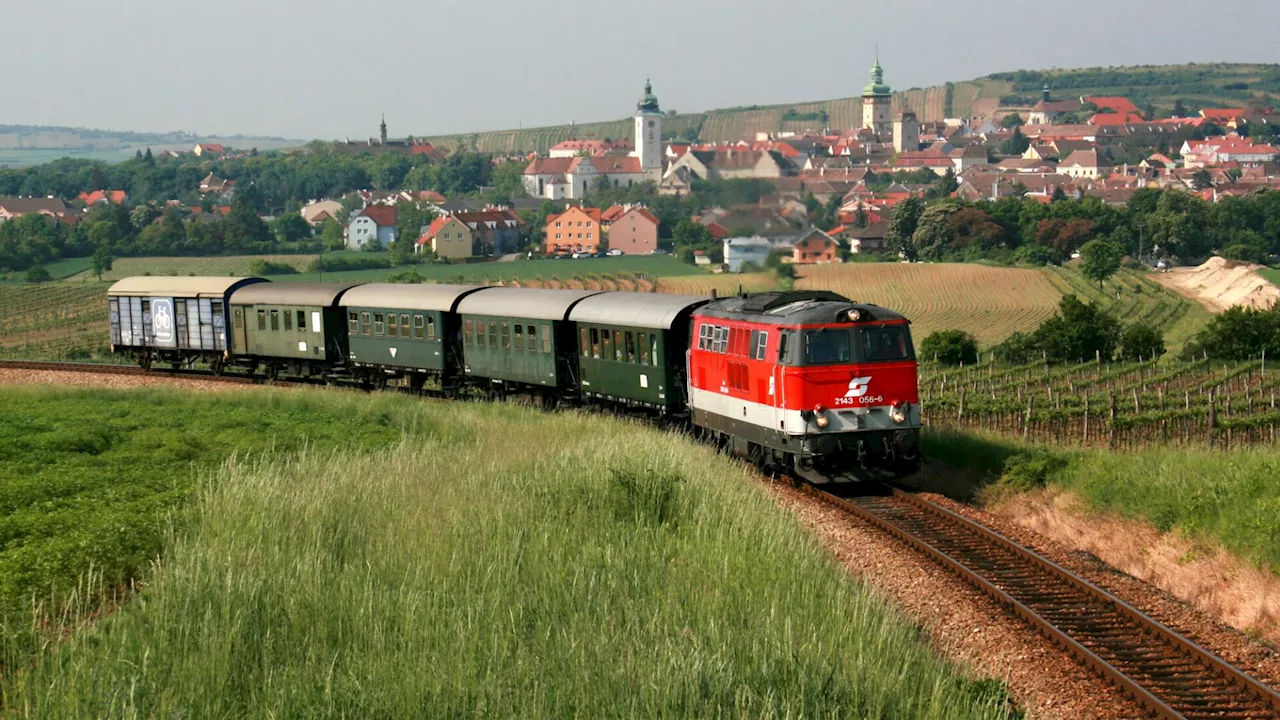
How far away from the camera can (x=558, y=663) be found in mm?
9672

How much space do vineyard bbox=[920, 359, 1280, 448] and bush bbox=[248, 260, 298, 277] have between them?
74.7 m

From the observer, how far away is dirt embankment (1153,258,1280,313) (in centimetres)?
9750

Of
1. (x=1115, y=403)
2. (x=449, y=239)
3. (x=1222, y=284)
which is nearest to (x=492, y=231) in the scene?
(x=449, y=239)

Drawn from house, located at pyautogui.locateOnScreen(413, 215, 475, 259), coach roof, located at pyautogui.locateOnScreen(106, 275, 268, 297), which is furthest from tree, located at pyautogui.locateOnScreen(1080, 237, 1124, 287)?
coach roof, located at pyautogui.locateOnScreen(106, 275, 268, 297)

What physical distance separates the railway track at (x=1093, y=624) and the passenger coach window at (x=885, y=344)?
8.78 ft

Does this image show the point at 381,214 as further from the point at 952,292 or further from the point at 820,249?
the point at 820,249

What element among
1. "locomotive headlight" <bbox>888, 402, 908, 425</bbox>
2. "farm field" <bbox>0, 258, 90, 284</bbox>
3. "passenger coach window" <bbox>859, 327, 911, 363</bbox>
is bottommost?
"farm field" <bbox>0, 258, 90, 284</bbox>

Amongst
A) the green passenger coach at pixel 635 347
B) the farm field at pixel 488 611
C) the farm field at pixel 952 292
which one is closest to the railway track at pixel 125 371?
the green passenger coach at pixel 635 347

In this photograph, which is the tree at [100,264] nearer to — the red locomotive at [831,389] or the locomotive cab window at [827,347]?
the red locomotive at [831,389]

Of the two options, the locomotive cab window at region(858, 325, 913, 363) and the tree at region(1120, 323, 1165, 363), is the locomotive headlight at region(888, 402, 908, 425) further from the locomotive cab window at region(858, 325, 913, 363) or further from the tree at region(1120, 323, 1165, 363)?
the tree at region(1120, 323, 1165, 363)

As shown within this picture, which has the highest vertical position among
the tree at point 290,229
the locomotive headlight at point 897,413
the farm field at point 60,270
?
the locomotive headlight at point 897,413

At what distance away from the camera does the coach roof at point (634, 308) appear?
84.5 feet

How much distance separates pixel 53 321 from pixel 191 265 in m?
43.8

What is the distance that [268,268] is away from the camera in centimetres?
11875
